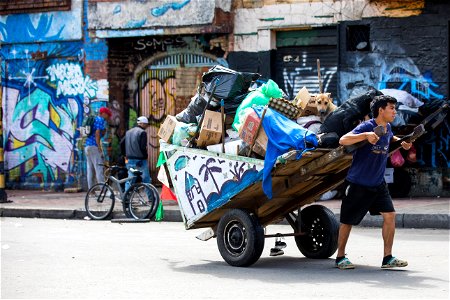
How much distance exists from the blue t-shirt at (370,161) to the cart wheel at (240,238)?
117 centimetres

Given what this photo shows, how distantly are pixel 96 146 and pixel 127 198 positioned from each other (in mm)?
4286

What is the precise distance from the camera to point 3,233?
14711 millimetres

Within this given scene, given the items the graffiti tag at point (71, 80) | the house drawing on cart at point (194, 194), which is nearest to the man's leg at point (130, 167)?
the graffiti tag at point (71, 80)

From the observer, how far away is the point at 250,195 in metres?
10.6

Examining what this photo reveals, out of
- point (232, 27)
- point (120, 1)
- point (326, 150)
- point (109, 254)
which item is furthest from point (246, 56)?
point (326, 150)

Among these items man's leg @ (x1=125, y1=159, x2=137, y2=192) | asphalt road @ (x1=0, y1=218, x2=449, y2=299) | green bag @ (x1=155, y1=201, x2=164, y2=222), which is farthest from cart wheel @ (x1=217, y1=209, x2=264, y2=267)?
man's leg @ (x1=125, y1=159, x2=137, y2=192)

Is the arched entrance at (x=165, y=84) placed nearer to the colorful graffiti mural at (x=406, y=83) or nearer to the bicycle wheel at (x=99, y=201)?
the colorful graffiti mural at (x=406, y=83)

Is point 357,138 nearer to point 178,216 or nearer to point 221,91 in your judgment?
point 221,91

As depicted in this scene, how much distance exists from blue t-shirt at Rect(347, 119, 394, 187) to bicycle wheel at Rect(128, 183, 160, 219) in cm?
769

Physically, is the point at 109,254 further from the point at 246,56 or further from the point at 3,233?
the point at 246,56

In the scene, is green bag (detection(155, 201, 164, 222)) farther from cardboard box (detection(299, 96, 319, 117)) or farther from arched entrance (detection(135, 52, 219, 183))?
cardboard box (detection(299, 96, 319, 117))

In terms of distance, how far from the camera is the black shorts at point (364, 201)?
9.89 m

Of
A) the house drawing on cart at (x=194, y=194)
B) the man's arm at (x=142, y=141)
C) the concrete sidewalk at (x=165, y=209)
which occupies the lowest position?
the concrete sidewalk at (x=165, y=209)

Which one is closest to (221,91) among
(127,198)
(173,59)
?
(127,198)
